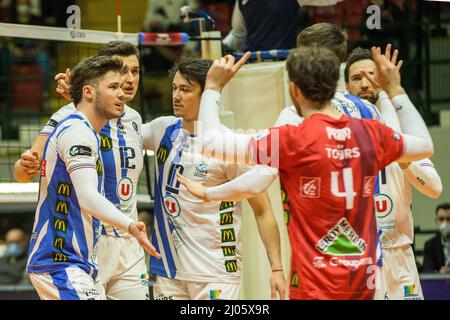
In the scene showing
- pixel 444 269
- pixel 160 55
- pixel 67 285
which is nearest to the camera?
pixel 67 285

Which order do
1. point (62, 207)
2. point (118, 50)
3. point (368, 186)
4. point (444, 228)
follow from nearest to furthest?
point (368, 186), point (62, 207), point (118, 50), point (444, 228)

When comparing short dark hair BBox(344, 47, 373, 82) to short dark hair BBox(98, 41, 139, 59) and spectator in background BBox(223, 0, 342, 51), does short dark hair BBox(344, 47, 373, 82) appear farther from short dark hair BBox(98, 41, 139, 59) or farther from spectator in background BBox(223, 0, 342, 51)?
spectator in background BBox(223, 0, 342, 51)

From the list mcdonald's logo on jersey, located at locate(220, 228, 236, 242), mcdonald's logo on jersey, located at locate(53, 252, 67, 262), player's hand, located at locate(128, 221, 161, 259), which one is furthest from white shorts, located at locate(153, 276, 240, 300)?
player's hand, located at locate(128, 221, 161, 259)

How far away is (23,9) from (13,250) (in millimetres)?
6069

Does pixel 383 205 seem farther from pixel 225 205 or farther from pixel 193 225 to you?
pixel 193 225

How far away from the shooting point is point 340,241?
4.69 metres

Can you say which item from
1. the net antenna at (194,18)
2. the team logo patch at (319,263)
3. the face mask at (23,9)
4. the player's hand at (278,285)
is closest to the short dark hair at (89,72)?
the player's hand at (278,285)

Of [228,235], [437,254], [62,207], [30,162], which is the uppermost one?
[30,162]

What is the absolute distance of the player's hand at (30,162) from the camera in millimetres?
6258

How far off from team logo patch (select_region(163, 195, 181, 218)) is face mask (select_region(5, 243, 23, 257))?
16.2ft

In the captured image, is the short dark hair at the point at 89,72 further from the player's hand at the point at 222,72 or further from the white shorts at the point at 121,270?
the player's hand at the point at 222,72

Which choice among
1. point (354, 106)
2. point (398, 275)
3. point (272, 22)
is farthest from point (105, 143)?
point (272, 22)
